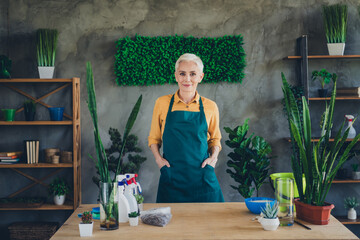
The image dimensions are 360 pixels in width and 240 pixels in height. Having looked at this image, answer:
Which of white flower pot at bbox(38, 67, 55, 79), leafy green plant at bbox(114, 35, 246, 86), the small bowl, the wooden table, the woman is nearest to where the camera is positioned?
the wooden table

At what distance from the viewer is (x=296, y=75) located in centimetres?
507

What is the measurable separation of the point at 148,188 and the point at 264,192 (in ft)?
5.12

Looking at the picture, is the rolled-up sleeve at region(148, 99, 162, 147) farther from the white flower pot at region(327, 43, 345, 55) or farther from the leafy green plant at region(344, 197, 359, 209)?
the leafy green plant at region(344, 197, 359, 209)

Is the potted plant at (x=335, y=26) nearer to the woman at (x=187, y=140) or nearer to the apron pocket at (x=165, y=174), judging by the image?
the woman at (x=187, y=140)

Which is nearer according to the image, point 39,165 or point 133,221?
point 133,221

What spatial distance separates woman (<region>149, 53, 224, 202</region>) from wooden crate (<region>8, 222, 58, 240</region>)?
6.33 feet

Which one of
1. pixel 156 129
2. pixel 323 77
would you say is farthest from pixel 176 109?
pixel 323 77

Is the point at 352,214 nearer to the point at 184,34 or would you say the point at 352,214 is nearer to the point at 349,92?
the point at 349,92

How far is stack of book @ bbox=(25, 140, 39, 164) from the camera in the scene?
15.6 ft

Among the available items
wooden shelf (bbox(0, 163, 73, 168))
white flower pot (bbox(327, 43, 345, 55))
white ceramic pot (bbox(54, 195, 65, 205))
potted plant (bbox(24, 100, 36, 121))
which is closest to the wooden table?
wooden shelf (bbox(0, 163, 73, 168))

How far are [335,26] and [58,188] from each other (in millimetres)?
4004

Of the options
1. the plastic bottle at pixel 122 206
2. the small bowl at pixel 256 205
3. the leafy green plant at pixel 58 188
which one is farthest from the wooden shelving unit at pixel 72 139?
the small bowl at pixel 256 205

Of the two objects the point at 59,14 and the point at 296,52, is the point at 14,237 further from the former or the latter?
the point at 296,52

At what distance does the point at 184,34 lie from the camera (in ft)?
16.5
